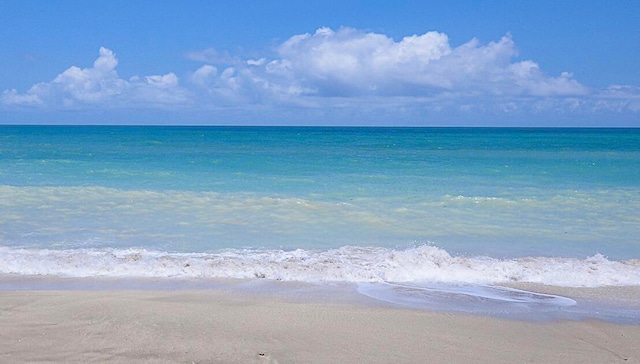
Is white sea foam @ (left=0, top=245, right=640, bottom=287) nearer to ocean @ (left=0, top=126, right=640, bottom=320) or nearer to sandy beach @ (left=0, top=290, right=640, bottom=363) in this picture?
ocean @ (left=0, top=126, right=640, bottom=320)

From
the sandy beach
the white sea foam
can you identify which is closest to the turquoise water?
the white sea foam

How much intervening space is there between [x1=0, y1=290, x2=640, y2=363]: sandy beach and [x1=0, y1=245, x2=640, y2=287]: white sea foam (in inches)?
57.1

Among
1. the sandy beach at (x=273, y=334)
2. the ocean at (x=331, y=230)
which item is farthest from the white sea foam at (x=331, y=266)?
the sandy beach at (x=273, y=334)

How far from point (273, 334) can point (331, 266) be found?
2934 mm

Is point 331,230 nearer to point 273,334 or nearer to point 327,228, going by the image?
point 327,228

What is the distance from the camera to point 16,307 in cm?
598

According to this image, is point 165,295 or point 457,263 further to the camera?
point 457,263

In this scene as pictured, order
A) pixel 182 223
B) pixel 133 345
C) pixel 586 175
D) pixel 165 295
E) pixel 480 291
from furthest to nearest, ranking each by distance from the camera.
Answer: pixel 586 175 < pixel 182 223 < pixel 480 291 < pixel 165 295 < pixel 133 345

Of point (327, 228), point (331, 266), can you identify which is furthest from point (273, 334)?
point (327, 228)

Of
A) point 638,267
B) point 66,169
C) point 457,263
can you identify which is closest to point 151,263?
point 457,263

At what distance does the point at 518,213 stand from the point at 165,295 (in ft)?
29.6

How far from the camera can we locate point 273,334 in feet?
17.8

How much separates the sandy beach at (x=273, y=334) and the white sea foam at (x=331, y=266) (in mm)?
1451

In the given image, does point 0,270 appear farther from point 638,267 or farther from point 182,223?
point 638,267
